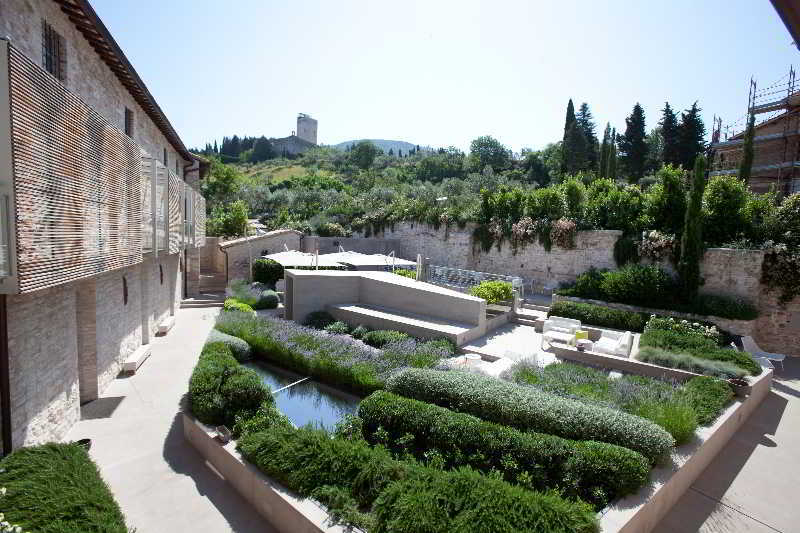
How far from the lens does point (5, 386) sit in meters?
5.13

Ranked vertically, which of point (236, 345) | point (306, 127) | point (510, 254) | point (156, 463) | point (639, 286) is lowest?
point (156, 463)

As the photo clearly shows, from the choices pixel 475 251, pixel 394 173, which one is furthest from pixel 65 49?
pixel 394 173

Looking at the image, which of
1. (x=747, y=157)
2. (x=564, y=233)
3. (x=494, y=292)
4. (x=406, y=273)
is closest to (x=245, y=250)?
(x=406, y=273)

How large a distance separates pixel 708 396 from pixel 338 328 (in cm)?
891

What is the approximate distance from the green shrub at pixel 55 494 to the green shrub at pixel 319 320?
7931 millimetres

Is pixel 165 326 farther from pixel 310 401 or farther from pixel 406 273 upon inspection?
pixel 406 273

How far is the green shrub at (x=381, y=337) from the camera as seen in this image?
11.2 metres

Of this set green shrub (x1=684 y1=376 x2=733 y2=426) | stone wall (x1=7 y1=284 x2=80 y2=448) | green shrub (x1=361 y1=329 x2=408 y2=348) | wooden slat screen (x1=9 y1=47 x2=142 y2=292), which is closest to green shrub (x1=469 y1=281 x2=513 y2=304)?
green shrub (x1=361 y1=329 x2=408 y2=348)

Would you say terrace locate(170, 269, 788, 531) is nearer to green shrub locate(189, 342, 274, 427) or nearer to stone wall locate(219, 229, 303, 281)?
green shrub locate(189, 342, 274, 427)

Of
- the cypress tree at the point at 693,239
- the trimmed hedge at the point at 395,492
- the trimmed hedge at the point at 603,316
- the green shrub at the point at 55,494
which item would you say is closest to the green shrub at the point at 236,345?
→ the trimmed hedge at the point at 395,492

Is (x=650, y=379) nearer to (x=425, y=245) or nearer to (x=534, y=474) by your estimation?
(x=534, y=474)

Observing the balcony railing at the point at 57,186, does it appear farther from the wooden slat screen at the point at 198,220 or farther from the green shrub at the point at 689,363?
the green shrub at the point at 689,363

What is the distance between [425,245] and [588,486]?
2064cm

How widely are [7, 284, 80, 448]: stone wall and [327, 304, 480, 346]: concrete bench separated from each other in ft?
23.6
